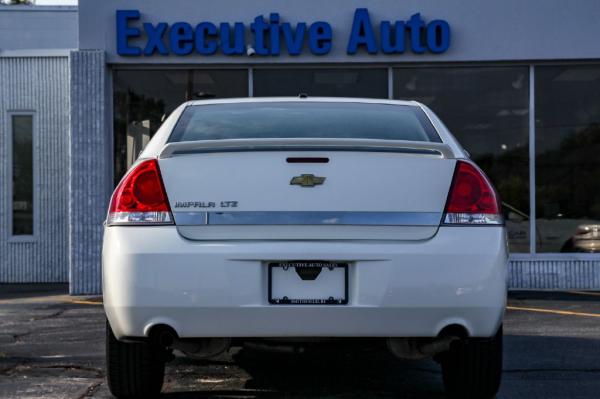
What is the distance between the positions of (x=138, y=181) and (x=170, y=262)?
1.38 feet

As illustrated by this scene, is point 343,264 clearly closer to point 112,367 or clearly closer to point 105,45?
point 112,367

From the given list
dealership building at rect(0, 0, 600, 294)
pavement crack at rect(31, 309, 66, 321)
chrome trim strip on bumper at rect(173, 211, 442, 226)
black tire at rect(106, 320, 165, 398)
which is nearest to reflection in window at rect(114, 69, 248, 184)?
dealership building at rect(0, 0, 600, 294)

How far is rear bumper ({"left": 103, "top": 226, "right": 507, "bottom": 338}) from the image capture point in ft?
13.2

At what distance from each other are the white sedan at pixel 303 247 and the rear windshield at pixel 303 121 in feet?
1.02

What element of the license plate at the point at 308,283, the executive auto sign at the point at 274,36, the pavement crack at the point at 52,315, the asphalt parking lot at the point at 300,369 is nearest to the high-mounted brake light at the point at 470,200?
the license plate at the point at 308,283

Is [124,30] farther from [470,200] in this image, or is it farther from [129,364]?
[470,200]

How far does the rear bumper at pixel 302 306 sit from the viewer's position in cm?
403

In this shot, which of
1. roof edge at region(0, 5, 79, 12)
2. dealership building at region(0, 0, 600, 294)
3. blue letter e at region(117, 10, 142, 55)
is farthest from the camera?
roof edge at region(0, 5, 79, 12)

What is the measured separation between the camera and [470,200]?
13.8 feet

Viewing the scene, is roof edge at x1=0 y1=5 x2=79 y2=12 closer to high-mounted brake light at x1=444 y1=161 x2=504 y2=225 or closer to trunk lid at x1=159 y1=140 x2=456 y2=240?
trunk lid at x1=159 y1=140 x2=456 y2=240

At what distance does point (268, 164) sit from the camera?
4.19m

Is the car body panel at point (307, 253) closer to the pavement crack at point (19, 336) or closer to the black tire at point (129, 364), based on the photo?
the black tire at point (129, 364)

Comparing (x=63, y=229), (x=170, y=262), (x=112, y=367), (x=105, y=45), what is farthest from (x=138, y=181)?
(x=63, y=229)

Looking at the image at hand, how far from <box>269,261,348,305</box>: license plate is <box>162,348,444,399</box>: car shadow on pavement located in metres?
0.88
